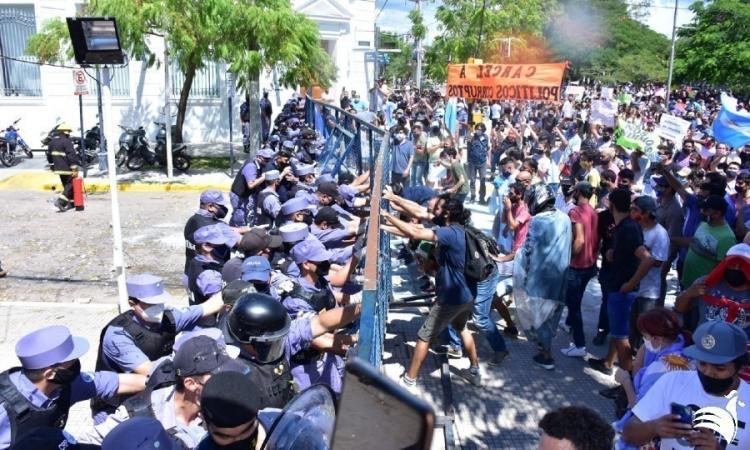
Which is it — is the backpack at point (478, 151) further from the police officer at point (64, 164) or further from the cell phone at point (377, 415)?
the cell phone at point (377, 415)

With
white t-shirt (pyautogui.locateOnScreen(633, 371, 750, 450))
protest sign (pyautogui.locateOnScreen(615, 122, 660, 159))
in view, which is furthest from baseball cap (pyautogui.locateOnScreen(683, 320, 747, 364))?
protest sign (pyautogui.locateOnScreen(615, 122, 660, 159))

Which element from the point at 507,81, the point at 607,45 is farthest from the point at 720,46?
the point at 607,45

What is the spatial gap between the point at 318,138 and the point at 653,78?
49808mm

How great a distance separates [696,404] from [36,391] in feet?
9.73

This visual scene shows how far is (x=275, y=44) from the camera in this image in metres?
13.9

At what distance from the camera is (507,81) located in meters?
12.2

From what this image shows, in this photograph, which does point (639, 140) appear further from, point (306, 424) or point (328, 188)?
point (306, 424)

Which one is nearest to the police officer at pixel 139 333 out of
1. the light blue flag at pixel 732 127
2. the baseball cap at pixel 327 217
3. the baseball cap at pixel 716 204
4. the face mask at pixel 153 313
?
the face mask at pixel 153 313

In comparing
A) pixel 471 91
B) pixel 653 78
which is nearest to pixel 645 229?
pixel 471 91

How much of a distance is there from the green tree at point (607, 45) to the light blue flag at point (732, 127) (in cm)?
3606

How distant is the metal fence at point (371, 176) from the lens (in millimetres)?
2676

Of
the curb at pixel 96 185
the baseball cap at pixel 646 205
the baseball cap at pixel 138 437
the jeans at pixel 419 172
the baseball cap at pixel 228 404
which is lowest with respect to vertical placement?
the curb at pixel 96 185

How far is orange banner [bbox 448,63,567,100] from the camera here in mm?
11683

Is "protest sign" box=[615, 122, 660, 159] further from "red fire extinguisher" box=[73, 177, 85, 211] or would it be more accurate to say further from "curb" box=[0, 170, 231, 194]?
"red fire extinguisher" box=[73, 177, 85, 211]
